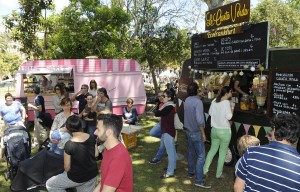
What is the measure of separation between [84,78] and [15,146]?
5.65 m

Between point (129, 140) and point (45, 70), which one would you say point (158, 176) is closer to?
point (129, 140)

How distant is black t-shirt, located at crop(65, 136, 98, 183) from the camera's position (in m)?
3.60

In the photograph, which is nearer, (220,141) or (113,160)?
(113,160)

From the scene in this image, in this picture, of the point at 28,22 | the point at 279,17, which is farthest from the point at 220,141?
the point at 279,17

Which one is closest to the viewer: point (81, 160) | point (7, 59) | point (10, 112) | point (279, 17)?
point (81, 160)

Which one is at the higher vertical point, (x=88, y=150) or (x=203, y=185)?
(x=88, y=150)

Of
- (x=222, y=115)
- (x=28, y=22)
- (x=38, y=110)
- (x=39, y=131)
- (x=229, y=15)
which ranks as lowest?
(x=39, y=131)

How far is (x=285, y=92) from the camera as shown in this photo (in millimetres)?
5379

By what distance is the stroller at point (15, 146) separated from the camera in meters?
5.46

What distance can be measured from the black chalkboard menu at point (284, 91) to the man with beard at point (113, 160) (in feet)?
12.2

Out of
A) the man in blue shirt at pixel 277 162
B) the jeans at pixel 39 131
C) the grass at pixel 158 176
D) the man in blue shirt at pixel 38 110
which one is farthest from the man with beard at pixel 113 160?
the jeans at pixel 39 131

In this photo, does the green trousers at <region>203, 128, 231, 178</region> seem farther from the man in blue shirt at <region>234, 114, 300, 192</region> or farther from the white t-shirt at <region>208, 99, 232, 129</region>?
the man in blue shirt at <region>234, 114, 300, 192</region>

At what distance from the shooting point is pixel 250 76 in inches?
350

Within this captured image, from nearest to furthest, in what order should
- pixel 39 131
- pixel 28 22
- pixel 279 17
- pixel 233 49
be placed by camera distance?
1. pixel 233 49
2. pixel 39 131
3. pixel 28 22
4. pixel 279 17
